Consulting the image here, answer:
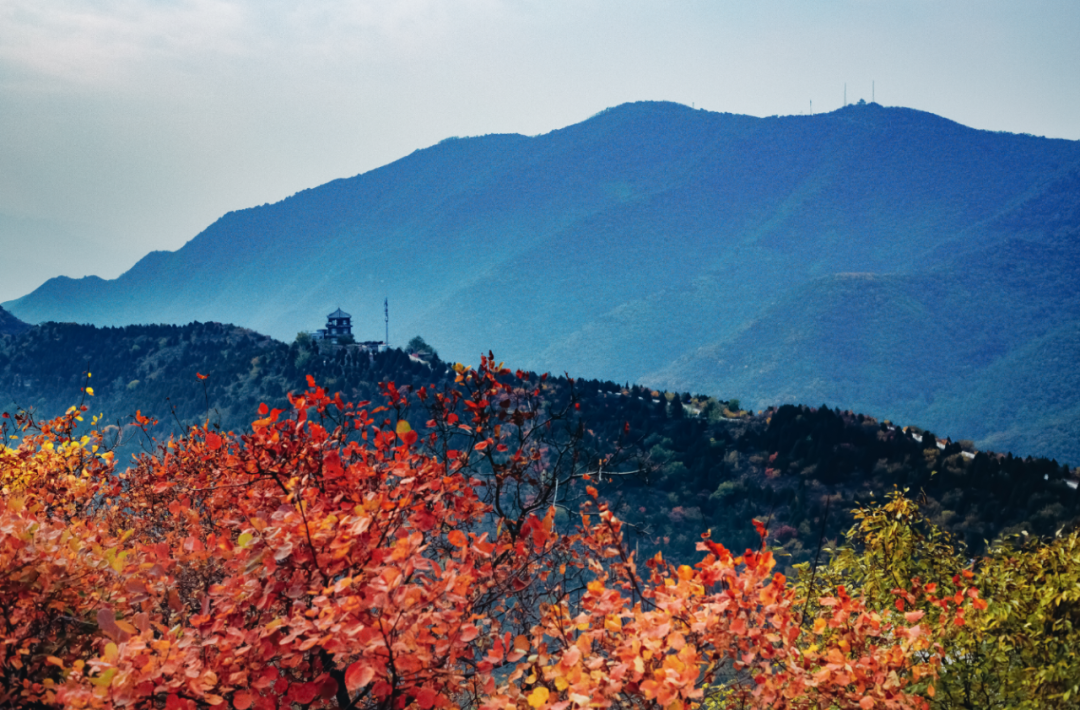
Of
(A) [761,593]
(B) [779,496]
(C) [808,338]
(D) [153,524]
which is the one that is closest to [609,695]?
(A) [761,593]

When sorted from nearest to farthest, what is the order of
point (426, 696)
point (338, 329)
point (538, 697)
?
point (538, 697) → point (426, 696) → point (338, 329)

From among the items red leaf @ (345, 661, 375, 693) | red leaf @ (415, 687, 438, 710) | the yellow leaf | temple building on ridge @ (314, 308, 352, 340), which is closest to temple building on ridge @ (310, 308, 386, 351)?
temple building on ridge @ (314, 308, 352, 340)

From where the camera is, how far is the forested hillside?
32969 millimetres

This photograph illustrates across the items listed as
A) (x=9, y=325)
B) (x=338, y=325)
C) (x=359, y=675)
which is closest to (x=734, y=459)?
(x=359, y=675)

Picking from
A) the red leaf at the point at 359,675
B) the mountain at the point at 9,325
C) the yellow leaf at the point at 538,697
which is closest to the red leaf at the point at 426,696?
the red leaf at the point at 359,675

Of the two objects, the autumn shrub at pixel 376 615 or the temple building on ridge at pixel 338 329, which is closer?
the autumn shrub at pixel 376 615

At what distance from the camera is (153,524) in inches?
623

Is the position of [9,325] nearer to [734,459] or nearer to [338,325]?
[338,325]

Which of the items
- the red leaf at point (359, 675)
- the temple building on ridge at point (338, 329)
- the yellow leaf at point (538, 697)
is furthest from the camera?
the temple building on ridge at point (338, 329)

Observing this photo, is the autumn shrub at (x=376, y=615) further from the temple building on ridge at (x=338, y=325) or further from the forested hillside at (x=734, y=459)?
the temple building on ridge at (x=338, y=325)

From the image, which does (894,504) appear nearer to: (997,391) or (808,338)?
(997,391)

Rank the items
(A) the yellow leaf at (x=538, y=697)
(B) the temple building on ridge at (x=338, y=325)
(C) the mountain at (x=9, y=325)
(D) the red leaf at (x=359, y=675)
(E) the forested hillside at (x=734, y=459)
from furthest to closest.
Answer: (C) the mountain at (x=9, y=325)
(B) the temple building on ridge at (x=338, y=325)
(E) the forested hillside at (x=734, y=459)
(A) the yellow leaf at (x=538, y=697)
(D) the red leaf at (x=359, y=675)

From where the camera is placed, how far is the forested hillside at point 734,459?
108 ft

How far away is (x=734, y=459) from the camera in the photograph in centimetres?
4553
